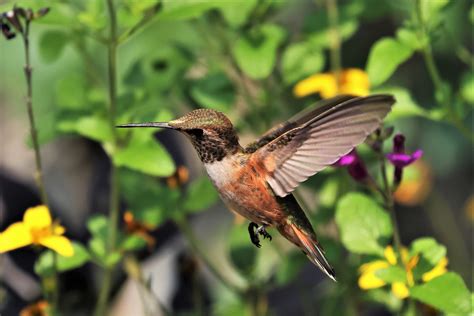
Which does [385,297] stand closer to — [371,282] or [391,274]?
[371,282]

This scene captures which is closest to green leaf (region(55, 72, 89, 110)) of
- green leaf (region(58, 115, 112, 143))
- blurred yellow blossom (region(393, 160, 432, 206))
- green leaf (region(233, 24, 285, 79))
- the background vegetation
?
the background vegetation

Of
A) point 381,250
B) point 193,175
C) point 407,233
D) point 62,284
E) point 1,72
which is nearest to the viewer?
point 381,250

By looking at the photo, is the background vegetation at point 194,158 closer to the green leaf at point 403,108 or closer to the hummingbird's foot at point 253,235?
the green leaf at point 403,108

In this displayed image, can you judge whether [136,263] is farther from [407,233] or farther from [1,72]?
[407,233]

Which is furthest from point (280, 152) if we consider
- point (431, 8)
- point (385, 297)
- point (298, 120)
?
point (385, 297)

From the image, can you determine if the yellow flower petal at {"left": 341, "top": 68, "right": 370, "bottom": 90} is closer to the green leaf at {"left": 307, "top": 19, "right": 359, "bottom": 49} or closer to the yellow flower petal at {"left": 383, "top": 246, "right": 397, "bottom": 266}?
the green leaf at {"left": 307, "top": 19, "right": 359, "bottom": 49}

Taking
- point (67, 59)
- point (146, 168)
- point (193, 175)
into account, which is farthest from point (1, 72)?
point (146, 168)
